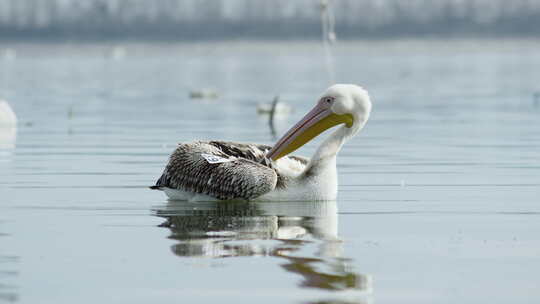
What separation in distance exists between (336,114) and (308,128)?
0.32 meters

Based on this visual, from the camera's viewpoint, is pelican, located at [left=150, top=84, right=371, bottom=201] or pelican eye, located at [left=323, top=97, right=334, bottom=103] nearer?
pelican, located at [left=150, top=84, right=371, bottom=201]

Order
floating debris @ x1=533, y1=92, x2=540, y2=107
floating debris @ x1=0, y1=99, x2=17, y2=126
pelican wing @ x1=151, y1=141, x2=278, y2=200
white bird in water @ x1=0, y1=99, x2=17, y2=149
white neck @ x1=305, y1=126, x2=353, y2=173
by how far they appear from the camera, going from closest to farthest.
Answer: pelican wing @ x1=151, y1=141, x2=278, y2=200 < white neck @ x1=305, y1=126, x2=353, y2=173 < white bird in water @ x1=0, y1=99, x2=17, y2=149 < floating debris @ x1=0, y1=99, x2=17, y2=126 < floating debris @ x1=533, y1=92, x2=540, y2=107

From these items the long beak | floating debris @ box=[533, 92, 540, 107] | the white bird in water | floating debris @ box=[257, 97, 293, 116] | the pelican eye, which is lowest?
the long beak

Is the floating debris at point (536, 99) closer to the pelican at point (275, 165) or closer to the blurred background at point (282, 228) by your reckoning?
the blurred background at point (282, 228)

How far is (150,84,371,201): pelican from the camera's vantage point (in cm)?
1181

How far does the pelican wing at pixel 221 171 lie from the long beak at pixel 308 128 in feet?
0.61

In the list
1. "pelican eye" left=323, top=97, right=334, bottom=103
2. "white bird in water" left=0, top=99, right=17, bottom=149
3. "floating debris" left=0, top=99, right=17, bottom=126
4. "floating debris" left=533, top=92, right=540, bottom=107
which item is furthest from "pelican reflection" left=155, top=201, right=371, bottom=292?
"floating debris" left=533, top=92, right=540, bottom=107

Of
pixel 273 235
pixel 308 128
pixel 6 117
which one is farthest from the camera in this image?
pixel 6 117

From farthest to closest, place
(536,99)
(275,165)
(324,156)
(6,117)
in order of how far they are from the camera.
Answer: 1. (536,99)
2. (6,117)
3. (275,165)
4. (324,156)

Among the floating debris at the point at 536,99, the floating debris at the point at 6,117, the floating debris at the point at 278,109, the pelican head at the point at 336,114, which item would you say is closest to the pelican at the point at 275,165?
the pelican head at the point at 336,114

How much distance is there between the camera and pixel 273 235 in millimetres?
9906

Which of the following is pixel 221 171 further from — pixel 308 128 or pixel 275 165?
pixel 308 128

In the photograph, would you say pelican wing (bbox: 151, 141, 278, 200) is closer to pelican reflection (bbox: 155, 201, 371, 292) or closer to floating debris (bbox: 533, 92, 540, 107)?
pelican reflection (bbox: 155, 201, 371, 292)

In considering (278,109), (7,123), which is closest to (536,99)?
(278,109)
